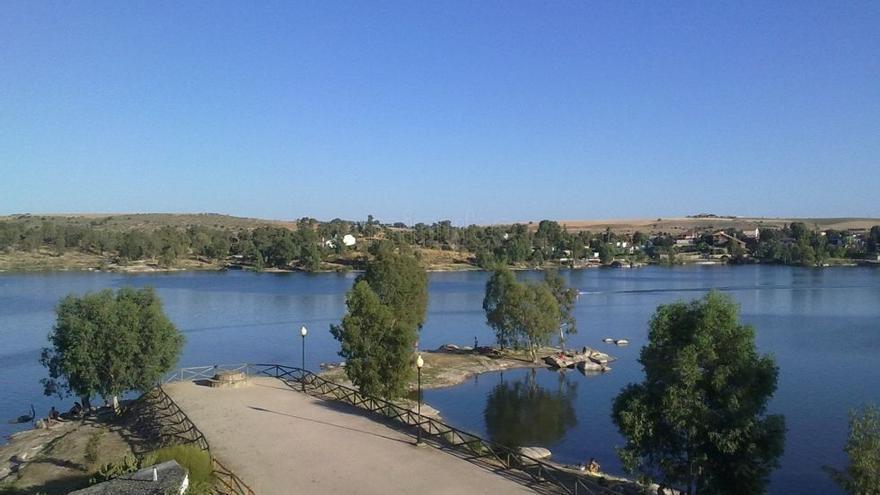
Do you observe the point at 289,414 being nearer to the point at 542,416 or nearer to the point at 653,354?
the point at 653,354

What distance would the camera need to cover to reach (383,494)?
16719 mm

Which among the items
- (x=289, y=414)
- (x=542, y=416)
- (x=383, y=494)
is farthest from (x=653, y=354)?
(x=542, y=416)

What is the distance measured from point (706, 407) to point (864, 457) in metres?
4.08

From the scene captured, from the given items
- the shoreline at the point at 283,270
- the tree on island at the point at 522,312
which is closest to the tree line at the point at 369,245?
the shoreline at the point at 283,270

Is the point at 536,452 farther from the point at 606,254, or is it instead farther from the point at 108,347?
the point at 606,254

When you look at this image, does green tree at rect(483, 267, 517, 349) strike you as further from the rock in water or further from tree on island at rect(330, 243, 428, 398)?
tree on island at rect(330, 243, 428, 398)

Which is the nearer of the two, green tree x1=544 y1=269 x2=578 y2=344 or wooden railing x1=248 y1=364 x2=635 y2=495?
wooden railing x1=248 y1=364 x2=635 y2=495

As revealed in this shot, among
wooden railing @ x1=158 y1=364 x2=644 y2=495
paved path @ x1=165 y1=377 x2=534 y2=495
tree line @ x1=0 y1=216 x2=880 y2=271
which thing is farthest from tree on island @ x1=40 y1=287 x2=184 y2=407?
tree line @ x1=0 y1=216 x2=880 y2=271

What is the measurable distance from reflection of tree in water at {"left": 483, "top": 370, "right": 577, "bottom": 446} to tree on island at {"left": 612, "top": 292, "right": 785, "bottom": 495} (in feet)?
45.3

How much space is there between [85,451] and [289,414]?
7.49 m

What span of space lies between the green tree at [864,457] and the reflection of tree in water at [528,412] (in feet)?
57.9

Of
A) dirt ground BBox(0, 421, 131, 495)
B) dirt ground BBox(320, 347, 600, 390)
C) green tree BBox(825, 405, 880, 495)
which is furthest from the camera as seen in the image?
dirt ground BBox(320, 347, 600, 390)

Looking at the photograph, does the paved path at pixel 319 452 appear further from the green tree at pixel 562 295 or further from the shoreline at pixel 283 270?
the shoreline at pixel 283 270

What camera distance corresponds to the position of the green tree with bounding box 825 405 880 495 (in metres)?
17.4
